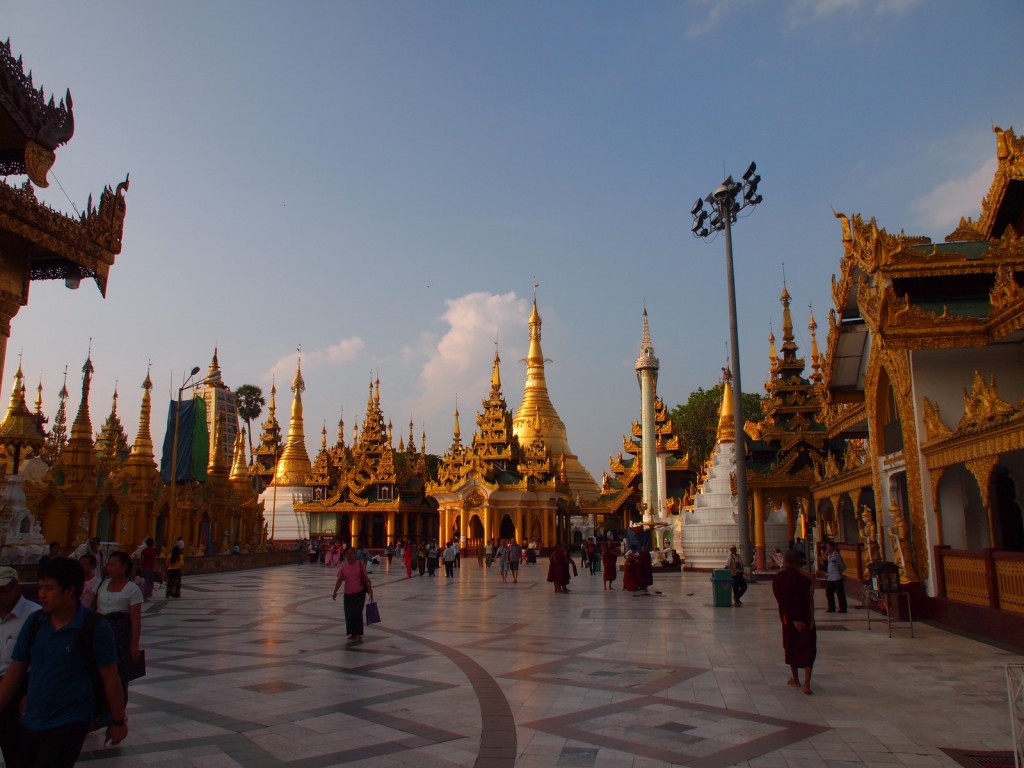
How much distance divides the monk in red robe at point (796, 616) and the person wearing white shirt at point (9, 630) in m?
6.67

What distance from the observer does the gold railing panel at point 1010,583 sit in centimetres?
1015

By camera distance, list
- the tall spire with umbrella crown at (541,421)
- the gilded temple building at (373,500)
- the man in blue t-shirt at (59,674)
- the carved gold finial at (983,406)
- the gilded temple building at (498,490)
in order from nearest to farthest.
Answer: the man in blue t-shirt at (59,674)
the carved gold finial at (983,406)
the gilded temple building at (498,490)
the gilded temple building at (373,500)
the tall spire with umbrella crown at (541,421)

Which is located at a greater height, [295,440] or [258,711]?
[295,440]

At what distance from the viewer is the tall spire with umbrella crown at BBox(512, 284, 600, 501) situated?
58.5 meters

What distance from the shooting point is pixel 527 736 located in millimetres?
6461

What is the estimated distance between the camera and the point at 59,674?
147 inches

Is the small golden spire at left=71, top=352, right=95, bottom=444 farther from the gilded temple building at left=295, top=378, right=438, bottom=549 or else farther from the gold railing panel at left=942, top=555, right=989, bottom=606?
the gold railing panel at left=942, top=555, right=989, bottom=606

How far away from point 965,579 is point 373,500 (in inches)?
1698

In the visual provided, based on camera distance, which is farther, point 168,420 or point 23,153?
point 168,420

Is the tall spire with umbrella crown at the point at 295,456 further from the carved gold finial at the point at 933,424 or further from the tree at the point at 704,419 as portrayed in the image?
the carved gold finial at the point at 933,424

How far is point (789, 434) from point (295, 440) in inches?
1639

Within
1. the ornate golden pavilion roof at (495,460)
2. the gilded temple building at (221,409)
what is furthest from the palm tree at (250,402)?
the ornate golden pavilion roof at (495,460)

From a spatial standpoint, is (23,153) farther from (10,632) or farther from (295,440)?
(295,440)

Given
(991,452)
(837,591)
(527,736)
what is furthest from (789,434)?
(527,736)
